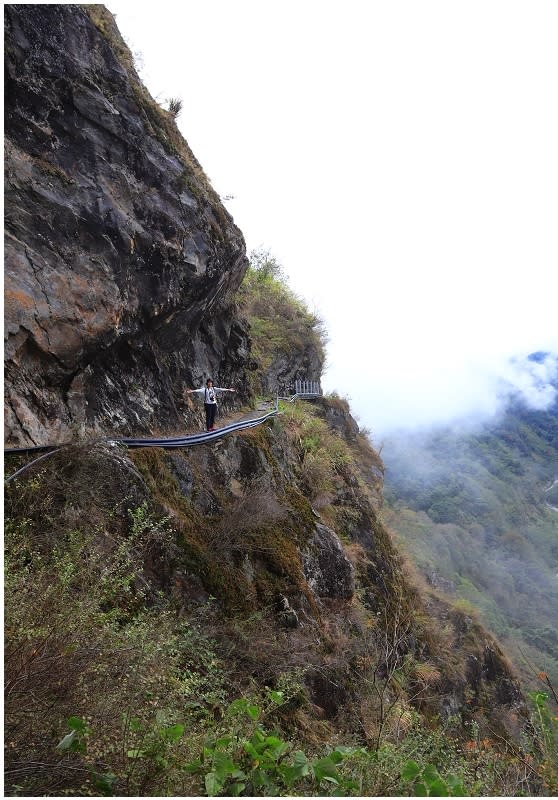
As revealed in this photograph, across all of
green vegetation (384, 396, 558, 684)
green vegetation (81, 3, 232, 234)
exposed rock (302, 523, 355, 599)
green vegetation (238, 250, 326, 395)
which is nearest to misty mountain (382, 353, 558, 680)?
green vegetation (384, 396, 558, 684)

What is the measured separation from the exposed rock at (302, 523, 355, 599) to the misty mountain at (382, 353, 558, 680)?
22.3 m

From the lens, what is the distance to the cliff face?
20.4 feet

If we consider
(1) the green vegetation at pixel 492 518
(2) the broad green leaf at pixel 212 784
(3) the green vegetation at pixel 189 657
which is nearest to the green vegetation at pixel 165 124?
(3) the green vegetation at pixel 189 657

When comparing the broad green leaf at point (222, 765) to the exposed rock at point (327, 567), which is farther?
the exposed rock at point (327, 567)

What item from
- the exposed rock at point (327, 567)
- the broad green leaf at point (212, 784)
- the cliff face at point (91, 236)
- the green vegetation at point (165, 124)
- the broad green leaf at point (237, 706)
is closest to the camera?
Result: the broad green leaf at point (212, 784)

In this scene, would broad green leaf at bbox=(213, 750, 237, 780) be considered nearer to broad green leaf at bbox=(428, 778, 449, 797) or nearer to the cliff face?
broad green leaf at bbox=(428, 778, 449, 797)

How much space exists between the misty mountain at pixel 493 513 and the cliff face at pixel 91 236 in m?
28.0

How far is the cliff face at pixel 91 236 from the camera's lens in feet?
20.4

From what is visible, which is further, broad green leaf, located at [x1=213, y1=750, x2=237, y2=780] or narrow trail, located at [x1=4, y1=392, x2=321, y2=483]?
narrow trail, located at [x1=4, y1=392, x2=321, y2=483]

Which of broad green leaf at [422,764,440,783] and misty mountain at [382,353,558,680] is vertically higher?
broad green leaf at [422,764,440,783]

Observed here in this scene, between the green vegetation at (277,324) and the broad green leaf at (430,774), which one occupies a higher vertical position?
the green vegetation at (277,324)

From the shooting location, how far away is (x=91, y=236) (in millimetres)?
7270

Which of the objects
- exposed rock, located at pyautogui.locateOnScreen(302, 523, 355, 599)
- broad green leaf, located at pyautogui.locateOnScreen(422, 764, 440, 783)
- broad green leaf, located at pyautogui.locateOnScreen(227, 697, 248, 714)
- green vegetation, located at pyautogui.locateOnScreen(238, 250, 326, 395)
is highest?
green vegetation, located at pyautogui.locateOnScreen(238, 250, 326, 395)

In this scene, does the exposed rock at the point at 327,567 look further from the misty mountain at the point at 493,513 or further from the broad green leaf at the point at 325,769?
the misty mountain at the point at 493,513
